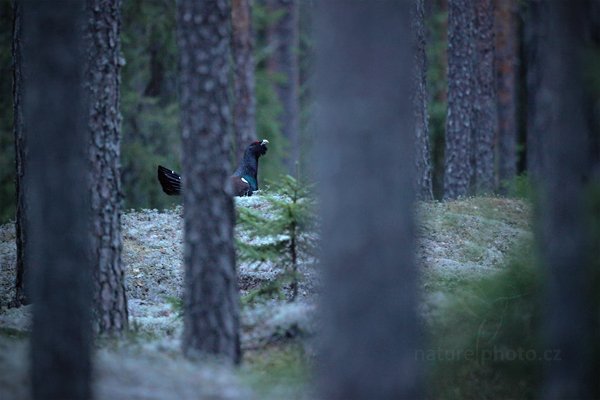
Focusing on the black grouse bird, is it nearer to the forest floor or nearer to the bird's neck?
the bird's neck

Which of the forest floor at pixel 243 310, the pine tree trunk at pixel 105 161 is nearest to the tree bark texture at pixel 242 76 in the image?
the forest floor at pixel 243 310

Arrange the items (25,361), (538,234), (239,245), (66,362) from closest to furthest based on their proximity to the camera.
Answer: (66,362) → (25,361) → (538,234) → (239,245)

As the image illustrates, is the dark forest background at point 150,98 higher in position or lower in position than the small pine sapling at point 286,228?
higher

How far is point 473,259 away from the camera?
13.5m

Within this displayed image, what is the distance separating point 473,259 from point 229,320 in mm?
6064

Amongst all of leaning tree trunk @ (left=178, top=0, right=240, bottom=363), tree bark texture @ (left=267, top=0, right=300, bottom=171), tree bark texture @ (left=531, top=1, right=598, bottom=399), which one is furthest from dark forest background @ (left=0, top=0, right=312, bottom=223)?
tree bark texture @ (left=531, top=1, right=598, bottom=399)

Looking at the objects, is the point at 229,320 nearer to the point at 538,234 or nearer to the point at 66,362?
the point at 66,362

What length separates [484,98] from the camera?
2162 cm

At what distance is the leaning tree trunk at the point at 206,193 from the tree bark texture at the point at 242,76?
1660cm

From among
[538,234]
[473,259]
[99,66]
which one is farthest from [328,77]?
[473,259]

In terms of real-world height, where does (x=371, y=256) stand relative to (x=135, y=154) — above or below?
below

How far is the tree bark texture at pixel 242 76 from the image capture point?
25.4 m

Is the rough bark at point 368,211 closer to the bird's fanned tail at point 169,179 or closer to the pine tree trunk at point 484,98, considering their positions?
the bird's fanned tail at point 169,179

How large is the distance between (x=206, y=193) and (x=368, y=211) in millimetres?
3057
